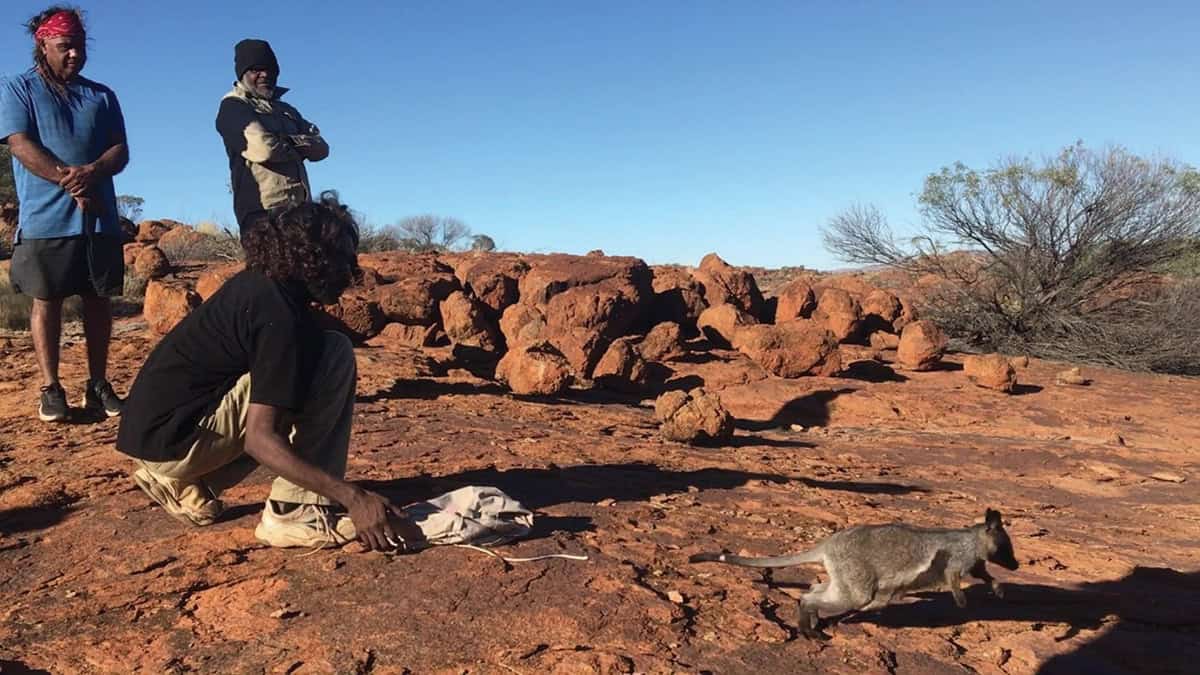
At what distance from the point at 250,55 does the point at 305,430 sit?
2.68 meters

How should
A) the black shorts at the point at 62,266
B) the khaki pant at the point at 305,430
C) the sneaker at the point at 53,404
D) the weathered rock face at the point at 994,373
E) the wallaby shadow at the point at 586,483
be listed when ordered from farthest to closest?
the weathered rock face at the point at 994,373
the sneaker at the point at 53,404
the black shorts at the point at 62,266
the wallaby shadow at the point at 586,483
the khaki pant at the point at 305,430

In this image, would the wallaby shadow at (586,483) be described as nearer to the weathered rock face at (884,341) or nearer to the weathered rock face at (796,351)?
the weathered rock face at (796,351)

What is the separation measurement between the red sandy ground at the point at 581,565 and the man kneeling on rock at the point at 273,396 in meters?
0.18

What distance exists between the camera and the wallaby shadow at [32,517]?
353cm

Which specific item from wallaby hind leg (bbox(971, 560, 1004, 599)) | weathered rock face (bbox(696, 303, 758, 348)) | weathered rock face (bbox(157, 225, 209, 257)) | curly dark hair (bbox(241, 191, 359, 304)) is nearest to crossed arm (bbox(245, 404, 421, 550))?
curly dark hair (bbox(241, 191, 359, 304))

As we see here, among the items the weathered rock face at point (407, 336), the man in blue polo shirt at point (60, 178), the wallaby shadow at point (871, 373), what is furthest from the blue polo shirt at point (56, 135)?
the wallaby shadow at point (871, 373)

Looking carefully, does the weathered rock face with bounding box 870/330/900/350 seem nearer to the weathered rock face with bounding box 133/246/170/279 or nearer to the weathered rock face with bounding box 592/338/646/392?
the weathered rock face with bounding box 592/338/646/392

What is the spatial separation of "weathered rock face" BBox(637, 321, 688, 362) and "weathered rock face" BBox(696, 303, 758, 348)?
776 mm

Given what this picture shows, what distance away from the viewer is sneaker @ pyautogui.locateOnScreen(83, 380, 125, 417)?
192 inches

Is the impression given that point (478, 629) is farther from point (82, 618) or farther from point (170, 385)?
point (170, 385)

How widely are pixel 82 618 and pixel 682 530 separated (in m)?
2.30

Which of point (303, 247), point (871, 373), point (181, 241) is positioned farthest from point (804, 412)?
point (181, 241)

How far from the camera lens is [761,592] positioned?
3154 millimetres

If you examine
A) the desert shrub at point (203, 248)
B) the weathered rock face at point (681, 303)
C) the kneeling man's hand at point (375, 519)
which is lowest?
the kneeling man's hand at point (375, 519)
